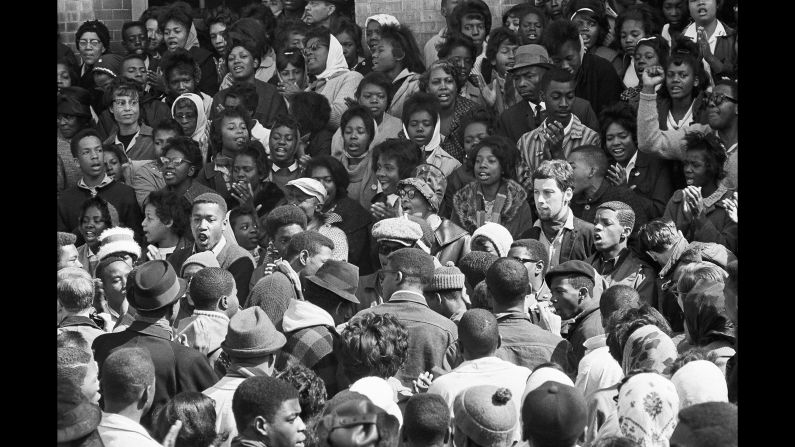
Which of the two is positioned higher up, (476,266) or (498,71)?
(498,71)

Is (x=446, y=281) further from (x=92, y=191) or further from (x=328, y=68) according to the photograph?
(x=328, y=68)

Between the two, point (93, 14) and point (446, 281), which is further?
point (93, 14)

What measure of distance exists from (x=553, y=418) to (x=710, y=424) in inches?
23.1

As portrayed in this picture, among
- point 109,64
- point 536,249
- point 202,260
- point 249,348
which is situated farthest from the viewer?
point 109,64

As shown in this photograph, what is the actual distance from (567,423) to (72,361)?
220cm

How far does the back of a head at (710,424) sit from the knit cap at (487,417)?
0.80 m

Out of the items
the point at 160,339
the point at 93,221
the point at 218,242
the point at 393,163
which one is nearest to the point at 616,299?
the point at 160,339

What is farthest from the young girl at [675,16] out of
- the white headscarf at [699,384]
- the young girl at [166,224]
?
the white headscarf at [699,384]

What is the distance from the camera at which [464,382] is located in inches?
245

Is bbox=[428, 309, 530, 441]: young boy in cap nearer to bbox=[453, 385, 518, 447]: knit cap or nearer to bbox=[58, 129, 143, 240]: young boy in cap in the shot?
bbox=[453, 385, 518, 447]: knit cap

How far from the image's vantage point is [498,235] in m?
9.08

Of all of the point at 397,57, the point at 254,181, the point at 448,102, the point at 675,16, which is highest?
the point at 675,16

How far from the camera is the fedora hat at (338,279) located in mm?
7652

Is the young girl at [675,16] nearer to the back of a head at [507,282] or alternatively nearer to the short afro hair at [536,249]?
the short afro hair at [536,249]
